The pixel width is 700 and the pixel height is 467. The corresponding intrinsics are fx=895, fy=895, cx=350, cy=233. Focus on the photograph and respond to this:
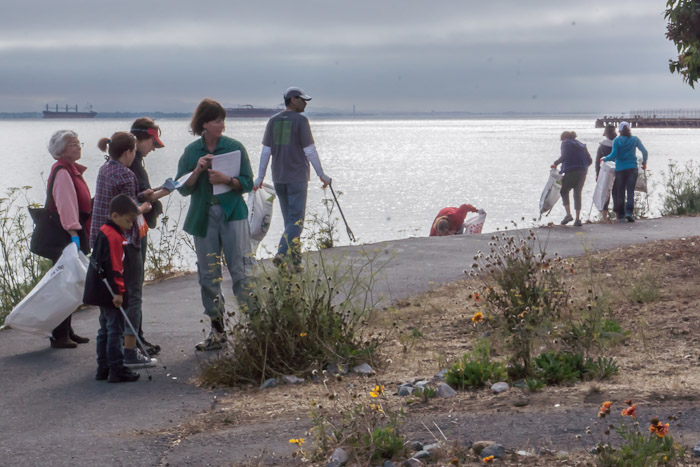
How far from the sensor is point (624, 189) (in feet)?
55.0

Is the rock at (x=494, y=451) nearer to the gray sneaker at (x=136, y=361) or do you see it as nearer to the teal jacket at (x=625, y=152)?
the gray sneaker at (x=136, y=361)

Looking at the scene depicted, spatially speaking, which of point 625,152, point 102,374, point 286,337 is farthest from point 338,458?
point 625,152

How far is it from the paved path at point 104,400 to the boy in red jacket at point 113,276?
0.66 ft

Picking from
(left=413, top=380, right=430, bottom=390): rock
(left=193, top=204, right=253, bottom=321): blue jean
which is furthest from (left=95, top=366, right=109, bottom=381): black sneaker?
(left=413, top=380, right=430, bottom=390): rock

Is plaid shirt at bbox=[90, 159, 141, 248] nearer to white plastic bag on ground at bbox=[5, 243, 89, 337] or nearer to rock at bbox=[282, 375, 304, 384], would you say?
white plastic bag on ground at bbox=[5, 243, 89, 337]

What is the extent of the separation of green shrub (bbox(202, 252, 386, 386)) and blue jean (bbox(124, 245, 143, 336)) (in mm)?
720

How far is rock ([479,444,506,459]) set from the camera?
4.15m

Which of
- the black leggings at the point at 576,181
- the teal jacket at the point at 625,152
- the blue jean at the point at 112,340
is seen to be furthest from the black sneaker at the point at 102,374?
the teal jacket at the point at 625,152

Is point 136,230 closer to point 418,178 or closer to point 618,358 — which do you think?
point 618,358

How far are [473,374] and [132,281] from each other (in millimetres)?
2780

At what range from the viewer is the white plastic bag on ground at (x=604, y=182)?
17359 millimetres

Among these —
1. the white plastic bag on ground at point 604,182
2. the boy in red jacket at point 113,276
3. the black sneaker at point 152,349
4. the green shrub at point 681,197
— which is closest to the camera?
the boy in red jacket at point 113,276

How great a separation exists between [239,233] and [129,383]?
151cm

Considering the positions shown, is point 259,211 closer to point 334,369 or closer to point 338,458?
point 334,369
